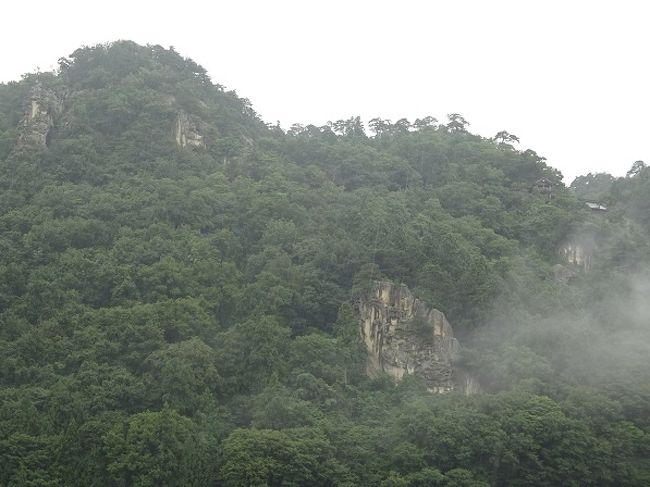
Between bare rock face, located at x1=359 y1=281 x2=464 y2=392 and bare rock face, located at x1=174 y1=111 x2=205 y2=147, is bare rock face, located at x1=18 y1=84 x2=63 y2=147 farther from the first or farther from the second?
bare rock face, located at x1=359 y1=281 x2=464 y2=392

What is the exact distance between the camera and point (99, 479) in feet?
89.6

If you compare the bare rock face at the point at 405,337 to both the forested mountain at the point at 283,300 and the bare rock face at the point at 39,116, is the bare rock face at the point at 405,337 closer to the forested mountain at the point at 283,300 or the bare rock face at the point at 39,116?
the forested mountain at the point at 283,300

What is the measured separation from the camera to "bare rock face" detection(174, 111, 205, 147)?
53000 mm

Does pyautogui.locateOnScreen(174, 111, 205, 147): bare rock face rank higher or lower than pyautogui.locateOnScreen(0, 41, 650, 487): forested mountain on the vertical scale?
higher

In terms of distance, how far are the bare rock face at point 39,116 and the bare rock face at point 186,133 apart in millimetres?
6790

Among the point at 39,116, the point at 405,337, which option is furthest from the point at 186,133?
the point at 405,337

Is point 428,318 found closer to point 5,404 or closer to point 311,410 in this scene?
point 311,410

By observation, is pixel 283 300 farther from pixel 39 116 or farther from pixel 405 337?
pixel 39 116

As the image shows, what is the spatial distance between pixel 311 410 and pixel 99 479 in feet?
23.6

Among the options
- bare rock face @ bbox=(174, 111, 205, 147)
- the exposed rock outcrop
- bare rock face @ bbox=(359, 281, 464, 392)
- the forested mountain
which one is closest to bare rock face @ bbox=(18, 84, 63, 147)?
the forested mountain

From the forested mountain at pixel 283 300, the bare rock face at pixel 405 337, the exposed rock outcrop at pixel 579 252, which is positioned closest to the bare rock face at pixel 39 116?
the forested mountain at pixel 283 300

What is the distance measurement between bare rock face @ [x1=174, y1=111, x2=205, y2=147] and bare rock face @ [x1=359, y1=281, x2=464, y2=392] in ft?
66.7

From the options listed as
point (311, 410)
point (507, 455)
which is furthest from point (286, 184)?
point (507, 455)

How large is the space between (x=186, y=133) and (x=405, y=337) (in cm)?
2321
